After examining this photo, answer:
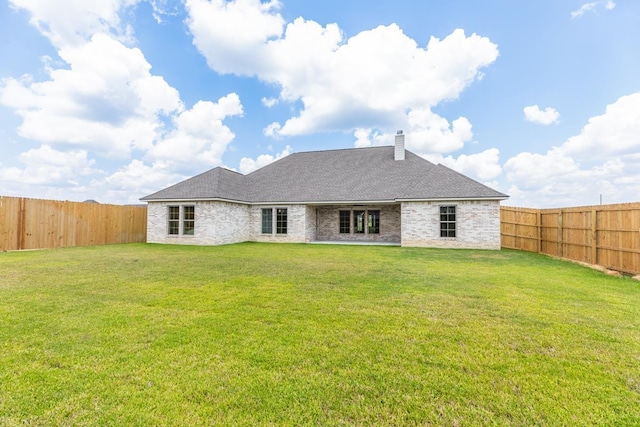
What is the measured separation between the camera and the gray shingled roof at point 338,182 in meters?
15.4

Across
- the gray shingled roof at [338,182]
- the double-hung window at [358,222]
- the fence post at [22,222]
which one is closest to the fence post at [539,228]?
the gray shingled roof at [338,182]

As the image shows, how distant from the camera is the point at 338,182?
60.3 feet

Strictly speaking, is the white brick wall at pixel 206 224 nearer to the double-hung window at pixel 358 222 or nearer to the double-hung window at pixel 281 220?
the double-hung window at pixel 281 220

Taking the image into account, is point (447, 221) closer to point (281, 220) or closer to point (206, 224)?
point (281, 220)

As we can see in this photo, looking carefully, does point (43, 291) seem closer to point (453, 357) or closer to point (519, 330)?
point (453, 357)

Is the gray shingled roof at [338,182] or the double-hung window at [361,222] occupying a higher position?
the gray shingled roof at [338,182]

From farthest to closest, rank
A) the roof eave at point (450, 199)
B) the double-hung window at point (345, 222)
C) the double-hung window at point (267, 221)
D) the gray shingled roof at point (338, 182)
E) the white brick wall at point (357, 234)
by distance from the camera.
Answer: the double-hung window at point (345, 222) < the double-hung window at point (267, 221) < the white brick wall at point (357, 234) < the gray shingled roof at point (338, 182) < the roof eave at point (450, 199)

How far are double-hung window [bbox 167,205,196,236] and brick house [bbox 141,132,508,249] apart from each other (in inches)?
2.2

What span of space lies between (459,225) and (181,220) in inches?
591

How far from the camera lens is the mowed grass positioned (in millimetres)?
2166

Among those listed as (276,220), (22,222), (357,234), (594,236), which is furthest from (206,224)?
(594,236)

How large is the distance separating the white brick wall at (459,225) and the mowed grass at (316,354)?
8.23 m

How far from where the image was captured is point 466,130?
19.1m

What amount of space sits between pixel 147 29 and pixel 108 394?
14889 millimetres
